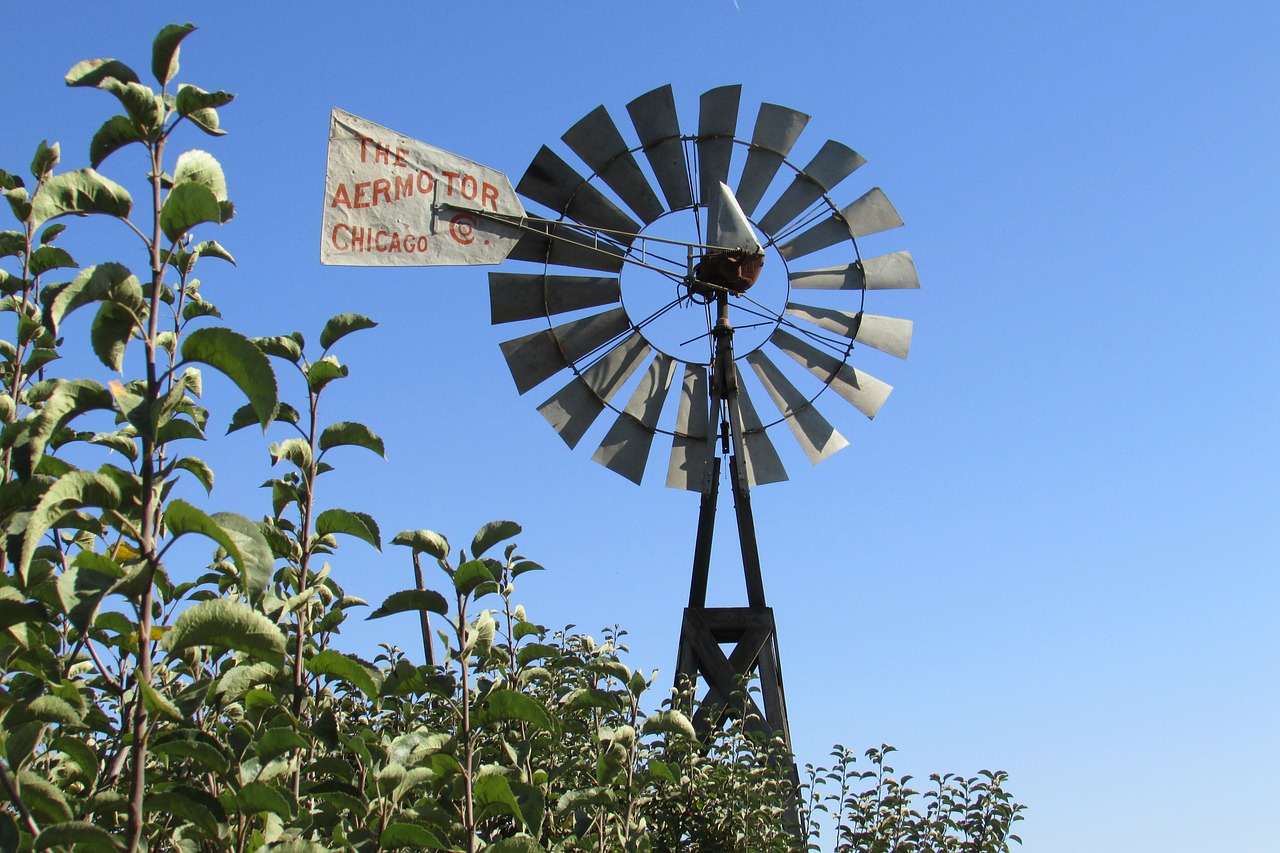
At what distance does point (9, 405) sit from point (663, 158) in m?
4.98

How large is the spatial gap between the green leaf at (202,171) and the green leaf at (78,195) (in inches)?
6.0

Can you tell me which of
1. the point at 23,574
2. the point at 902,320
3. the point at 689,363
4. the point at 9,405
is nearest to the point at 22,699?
the point at 23,574

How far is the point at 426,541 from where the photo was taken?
3.00 m

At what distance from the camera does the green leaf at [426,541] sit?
3.00 meters

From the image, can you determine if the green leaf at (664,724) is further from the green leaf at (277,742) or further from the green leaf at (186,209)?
the green leaf at (186,209)

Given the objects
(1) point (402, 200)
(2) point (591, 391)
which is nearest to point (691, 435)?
(2) point (591, 391)

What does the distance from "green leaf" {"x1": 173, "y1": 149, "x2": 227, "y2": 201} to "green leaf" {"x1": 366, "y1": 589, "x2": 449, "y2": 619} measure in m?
1.05

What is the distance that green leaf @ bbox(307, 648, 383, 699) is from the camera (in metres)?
2.69

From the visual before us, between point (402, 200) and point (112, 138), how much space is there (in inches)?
73.7

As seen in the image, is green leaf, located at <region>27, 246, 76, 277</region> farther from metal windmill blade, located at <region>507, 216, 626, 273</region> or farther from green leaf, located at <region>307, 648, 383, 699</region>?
metal windmill blade, located at <region>507, 216, 626, 273</region>

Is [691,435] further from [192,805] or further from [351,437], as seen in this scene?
[192,805]

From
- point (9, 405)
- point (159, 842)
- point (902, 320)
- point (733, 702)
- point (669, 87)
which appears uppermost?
point (669, 87)

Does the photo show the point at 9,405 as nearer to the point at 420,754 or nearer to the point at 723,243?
the point at 420,754

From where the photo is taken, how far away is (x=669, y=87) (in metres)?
7.21
